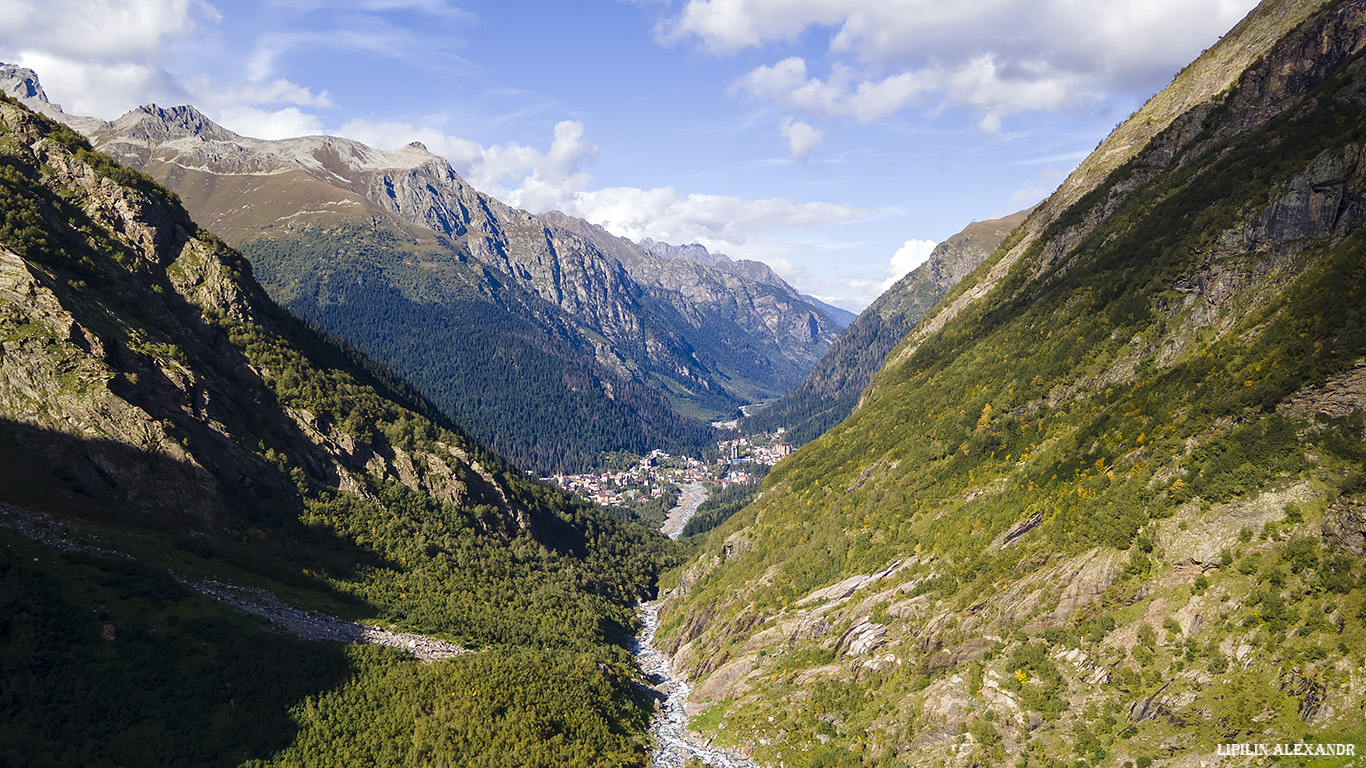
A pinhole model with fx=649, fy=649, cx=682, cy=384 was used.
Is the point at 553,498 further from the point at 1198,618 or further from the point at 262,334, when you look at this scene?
the point at 1198,618

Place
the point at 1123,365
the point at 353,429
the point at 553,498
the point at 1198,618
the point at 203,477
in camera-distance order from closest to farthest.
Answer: the point at 1198,618 < the point at 1123,365 < the point at 203,477 < the point at 353,429 < the point at 553,498

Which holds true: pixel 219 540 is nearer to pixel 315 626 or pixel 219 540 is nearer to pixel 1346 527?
pixel 315 626

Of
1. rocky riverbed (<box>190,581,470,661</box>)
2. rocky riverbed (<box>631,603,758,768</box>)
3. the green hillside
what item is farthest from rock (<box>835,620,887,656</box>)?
rocky riverbed (<box>190,581,470,661</box>)

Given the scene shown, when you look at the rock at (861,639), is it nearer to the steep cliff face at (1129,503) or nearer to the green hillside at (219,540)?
the steep cliff face at (1129,503)

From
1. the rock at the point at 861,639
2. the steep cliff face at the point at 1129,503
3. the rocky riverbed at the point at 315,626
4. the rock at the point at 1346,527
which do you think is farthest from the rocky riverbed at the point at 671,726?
the rock at the point at 1346,527

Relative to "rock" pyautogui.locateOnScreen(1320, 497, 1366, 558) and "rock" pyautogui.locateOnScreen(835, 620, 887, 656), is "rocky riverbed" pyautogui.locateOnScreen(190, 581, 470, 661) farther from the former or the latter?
"rock" pyautogui.locateOnScreen(1320, 497, 1366, 558)

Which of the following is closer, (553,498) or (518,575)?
(518,575)

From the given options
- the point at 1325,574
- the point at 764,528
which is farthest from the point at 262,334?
the point at 1325,574
